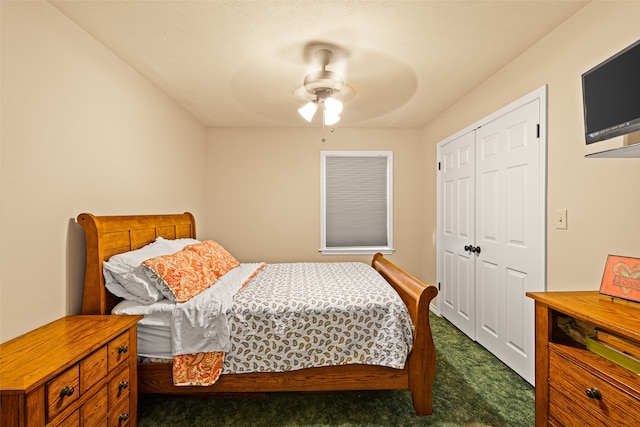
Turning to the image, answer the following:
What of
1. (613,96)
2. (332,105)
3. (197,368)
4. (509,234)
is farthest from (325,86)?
(197,368)

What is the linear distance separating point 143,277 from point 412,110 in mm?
3188

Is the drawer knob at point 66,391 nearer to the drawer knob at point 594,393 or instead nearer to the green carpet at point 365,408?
the green carpet at point 365,408

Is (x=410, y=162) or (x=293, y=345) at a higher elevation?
(x=410, y=162)

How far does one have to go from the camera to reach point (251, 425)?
1.86 m

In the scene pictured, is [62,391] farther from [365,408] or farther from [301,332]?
[365,408]

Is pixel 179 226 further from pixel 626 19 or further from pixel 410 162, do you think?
pixel 626 19

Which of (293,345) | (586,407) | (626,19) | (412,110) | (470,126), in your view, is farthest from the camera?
(412,110)

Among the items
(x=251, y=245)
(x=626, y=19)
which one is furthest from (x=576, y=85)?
(x=251, y=245)

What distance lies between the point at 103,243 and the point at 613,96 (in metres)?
2.90

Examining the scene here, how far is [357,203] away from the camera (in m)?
4.29

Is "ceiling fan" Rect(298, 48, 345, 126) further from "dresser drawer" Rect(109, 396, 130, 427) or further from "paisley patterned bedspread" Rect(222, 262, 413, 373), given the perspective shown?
"dresser drawer" Rect(109, 396, 130, 427)

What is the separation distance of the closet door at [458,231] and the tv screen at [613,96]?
1.49m

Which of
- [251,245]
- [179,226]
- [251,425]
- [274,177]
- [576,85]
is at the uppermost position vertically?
[576,85]

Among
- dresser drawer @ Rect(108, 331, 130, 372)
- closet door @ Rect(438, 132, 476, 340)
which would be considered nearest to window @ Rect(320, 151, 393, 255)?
closet door @ Rect(438, 132, 476, 340)
